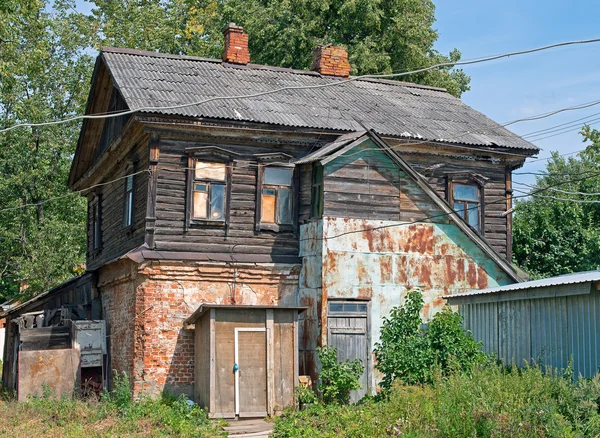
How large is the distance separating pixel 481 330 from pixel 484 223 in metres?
4.96

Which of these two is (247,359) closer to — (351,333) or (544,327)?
(351,333)

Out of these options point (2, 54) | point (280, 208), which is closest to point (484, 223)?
point (280, 208)

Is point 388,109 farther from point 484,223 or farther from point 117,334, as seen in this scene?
point 117,334

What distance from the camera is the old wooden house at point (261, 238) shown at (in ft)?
53.1

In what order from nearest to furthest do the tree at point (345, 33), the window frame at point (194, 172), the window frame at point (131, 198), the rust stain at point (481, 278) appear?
the window frame at point (194, 172)
the rust stain at point (481, 278)
the window frame at point (131, 198)
the tree at point (345, 33)

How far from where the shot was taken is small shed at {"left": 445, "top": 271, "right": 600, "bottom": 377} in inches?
529

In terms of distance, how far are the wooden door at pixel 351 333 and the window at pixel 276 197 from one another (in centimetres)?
255

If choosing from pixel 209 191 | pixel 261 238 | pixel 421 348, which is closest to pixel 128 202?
pixel 209 191

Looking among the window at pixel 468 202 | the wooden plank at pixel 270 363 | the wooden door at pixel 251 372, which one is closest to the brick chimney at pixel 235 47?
the window at pixel 468 202

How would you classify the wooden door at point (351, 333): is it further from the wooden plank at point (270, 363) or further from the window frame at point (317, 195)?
the window frame at point (317, 195)

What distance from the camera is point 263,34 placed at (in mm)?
30047

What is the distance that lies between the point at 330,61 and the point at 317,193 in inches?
263

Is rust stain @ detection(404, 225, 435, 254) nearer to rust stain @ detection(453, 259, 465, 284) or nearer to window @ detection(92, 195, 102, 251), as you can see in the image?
rust stain @ detection(453, 259, 465, 284)

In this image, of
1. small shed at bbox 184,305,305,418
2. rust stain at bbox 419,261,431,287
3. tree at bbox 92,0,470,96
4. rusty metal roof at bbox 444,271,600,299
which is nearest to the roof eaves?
rust stain at bbox 419,261,431,287
